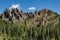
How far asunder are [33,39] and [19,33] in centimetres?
801

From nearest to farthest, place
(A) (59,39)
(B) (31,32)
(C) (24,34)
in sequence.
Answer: (A) (59,39) → (C) (24,34) → (B) (31,32)

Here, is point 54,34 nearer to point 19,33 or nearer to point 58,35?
point 58,35

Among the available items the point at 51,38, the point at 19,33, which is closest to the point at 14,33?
the point at 19,33

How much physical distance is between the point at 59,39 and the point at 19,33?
20532 mm

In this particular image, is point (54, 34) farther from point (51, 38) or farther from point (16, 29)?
point (16, 29)

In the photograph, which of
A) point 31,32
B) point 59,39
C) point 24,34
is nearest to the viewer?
point 59,39

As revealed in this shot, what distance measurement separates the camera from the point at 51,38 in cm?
9938

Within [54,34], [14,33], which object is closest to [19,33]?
[14,33]

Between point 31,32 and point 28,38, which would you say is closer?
point 28,38

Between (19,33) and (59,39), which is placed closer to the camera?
(59,39)

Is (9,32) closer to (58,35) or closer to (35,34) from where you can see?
(35,34)

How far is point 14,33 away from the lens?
4053 inches

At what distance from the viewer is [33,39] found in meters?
100

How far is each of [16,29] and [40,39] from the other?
18343 mm
